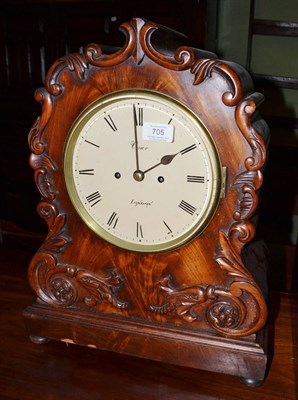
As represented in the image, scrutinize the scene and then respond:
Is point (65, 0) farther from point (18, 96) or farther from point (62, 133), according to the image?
point (62, 133)

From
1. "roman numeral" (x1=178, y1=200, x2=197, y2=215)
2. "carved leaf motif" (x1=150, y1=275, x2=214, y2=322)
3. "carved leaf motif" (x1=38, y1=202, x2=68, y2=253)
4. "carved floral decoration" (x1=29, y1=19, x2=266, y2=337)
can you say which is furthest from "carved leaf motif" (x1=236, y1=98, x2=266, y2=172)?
"carved leaf motif" (x1=38, y1=202, x2=68, y2=253)

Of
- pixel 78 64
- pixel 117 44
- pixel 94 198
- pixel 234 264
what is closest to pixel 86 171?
pixel 94 198

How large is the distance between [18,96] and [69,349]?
1.18 m

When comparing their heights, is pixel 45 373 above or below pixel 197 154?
below

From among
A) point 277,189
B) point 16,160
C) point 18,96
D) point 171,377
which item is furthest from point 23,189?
point 171,377

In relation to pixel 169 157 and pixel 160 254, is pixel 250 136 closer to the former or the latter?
pixel 169 157

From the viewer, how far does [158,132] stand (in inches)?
27.0

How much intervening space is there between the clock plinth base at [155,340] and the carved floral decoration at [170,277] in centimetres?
2

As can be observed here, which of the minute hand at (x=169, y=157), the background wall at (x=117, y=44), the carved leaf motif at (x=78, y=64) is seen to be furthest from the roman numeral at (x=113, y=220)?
the background wall at (x=117, y=44)

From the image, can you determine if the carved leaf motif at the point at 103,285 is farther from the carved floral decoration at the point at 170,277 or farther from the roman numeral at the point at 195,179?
the roman numeral at the point at 195,179

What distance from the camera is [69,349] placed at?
0.82m

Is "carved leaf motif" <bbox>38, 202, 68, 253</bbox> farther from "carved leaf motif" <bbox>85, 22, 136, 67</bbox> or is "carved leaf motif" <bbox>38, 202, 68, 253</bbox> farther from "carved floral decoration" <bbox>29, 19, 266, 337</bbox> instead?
"carved leaf motif" <bbox>85, 22, 136, 67</bbox>

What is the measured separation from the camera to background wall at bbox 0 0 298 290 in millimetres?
1566

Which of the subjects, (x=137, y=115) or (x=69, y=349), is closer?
(x=137, y=115)
